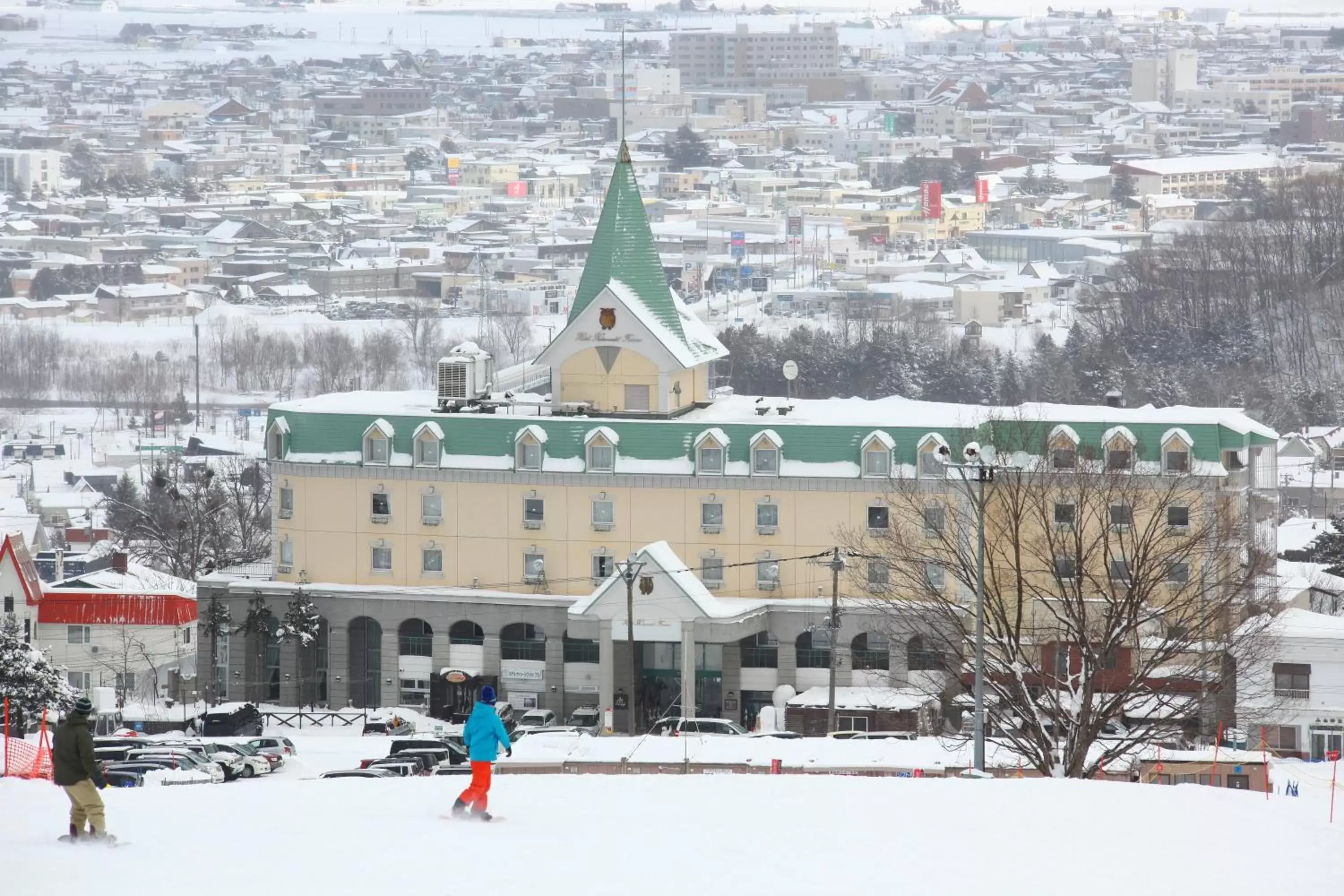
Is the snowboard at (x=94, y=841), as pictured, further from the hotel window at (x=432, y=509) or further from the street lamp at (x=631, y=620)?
the hotel window at (x=432, y=509)

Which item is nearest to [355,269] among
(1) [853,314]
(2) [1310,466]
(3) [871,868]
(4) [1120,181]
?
(1) [853,314]

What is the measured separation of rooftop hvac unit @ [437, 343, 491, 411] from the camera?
41031 mm

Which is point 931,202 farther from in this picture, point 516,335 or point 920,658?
point 920,658

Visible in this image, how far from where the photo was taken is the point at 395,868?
52.1 ft

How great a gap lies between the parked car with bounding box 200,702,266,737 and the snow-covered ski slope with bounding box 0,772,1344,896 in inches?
678

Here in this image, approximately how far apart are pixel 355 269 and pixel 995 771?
4659 inches

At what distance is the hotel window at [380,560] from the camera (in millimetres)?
39875

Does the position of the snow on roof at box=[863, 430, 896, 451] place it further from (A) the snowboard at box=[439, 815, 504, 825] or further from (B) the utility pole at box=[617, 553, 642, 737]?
(A) the snowboard at box=[439, 815, 504, 825]

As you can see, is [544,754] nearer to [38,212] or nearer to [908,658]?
[908,658]

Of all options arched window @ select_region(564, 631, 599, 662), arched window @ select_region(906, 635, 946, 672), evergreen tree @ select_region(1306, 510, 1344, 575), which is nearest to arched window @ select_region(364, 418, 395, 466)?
arched window @ select_region(564, 631, 599, 662)

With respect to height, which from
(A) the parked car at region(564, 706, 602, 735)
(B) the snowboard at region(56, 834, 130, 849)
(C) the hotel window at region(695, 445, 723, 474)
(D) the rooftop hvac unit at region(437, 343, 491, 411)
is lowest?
(A) the parked car at region(564, 706, 602, 735)

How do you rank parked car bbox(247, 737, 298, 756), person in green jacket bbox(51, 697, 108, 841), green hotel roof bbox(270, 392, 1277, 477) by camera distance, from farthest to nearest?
1. green hotel roof bbox(270, 392, 1277, 477)
2. parked car bbox(247, 737, 298, 756)
3. person in green jacket bbox(51, 697, 108, 841)

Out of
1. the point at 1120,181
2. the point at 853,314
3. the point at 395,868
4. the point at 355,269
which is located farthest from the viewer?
Result: the point at 1120,181

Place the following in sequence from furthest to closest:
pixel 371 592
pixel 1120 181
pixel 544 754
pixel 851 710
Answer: pixel 1120 181
pixel 371 592
pixel 851 710
pixel 544 754
